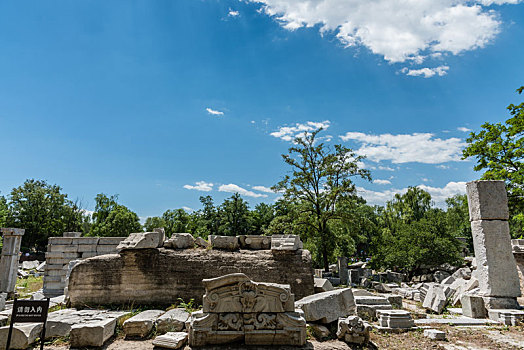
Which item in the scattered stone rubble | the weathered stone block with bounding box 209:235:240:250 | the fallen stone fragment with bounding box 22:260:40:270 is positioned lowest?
the fallen stone fragment with bounding box 22:260:40:270

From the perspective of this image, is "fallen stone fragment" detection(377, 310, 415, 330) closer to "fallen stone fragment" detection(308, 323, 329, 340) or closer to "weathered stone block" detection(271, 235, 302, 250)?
"fallen stone fragment" detection(308, 323, 329, 340)

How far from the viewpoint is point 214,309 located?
18.8 feet

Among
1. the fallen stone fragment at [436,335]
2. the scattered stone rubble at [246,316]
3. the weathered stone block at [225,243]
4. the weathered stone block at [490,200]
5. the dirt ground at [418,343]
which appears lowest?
the dirt ground at [418,343]

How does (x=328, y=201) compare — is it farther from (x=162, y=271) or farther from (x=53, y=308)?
(x=53, y=308)

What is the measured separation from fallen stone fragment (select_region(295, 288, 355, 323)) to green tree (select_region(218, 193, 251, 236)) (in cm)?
2688

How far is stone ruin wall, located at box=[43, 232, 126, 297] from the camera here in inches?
497

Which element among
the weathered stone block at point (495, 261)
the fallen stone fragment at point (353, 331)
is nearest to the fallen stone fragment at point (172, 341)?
Result: the fallen stone fragment at point (353, 331)

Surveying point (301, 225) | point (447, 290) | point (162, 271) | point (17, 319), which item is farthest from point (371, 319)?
point (301, 225)

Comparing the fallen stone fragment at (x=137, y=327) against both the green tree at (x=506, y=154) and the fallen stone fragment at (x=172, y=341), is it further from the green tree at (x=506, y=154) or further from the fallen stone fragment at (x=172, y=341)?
the green tree at (x=506, y=154)

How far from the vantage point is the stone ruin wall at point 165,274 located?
8141 millimetres

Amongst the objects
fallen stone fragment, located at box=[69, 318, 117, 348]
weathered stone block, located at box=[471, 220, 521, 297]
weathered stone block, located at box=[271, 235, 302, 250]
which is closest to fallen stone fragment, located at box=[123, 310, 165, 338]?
fallen stone fragment, located at box=[69, 318, 117, 348]

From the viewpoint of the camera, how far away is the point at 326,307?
21.0 ft

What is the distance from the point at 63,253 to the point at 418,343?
13141 mm

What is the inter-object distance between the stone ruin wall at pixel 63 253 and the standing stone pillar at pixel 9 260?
10.3ft
